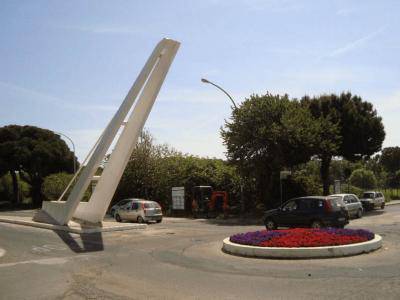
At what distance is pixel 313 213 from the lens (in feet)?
65.5

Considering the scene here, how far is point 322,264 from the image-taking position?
37.2 feet

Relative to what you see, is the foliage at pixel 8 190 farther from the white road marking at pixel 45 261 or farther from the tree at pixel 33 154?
the white road marking at pixel 45 261

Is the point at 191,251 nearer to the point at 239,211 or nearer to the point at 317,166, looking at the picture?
the point at 239,211

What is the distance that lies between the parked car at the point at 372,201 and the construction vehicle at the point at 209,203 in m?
10.2

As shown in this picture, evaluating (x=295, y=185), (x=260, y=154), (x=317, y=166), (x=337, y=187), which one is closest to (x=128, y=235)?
(x=260, y=154)

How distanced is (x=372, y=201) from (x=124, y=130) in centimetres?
2121

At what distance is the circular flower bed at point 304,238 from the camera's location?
13.0 m

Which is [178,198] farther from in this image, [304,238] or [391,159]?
[391,159]

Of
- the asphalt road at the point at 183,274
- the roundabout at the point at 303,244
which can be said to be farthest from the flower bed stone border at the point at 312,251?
the asphalt road at the point at 183,274

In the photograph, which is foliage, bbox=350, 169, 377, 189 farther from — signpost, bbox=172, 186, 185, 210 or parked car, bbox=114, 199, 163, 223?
parked car, bbox=114, 199, 163, 223

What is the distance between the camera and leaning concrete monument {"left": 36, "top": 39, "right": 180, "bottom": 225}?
2194 centimetres

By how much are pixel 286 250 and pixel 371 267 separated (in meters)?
2.38

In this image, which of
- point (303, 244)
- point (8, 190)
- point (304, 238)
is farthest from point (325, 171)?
point (8, 190)

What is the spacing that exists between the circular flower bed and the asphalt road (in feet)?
2.34
